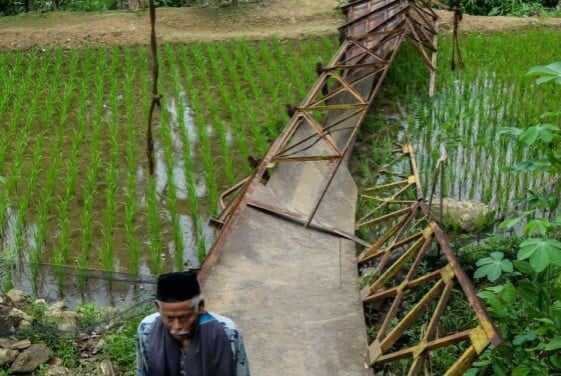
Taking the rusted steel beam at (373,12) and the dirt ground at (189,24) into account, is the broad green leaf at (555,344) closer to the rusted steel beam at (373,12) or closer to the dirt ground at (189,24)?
the rusted steel beam at (373,12)

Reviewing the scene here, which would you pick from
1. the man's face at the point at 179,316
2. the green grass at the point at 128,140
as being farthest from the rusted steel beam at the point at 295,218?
the man's face at the point at 179,316

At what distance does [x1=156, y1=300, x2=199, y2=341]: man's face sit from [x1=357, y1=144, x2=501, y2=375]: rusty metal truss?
57.3 inches

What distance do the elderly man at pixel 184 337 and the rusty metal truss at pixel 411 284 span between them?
1.31 m

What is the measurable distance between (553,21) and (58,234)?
9.27 metres

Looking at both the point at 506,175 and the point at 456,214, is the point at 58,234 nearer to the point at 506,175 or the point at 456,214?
the point at 456,214

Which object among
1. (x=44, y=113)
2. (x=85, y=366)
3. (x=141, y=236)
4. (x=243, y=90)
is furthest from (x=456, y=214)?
(x=44, y=113)

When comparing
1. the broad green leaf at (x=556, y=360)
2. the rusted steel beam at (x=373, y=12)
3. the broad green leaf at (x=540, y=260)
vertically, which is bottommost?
the broad green leaf at (x=556, y=360)

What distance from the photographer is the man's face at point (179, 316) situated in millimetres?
2324

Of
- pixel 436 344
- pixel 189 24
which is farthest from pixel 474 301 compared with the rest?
pixel 189 24

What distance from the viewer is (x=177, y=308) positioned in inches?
91.4

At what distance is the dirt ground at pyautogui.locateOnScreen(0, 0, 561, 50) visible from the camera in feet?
36.9

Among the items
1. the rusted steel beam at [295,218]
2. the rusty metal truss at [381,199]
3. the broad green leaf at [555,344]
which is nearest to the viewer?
the broad green leaf at [555,344]

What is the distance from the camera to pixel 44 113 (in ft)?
27.2

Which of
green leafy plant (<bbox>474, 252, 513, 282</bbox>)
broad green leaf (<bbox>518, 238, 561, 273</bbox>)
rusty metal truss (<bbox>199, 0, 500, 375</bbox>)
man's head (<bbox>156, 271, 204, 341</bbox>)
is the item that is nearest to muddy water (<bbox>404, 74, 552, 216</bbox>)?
rusty metal truss (<bbox>199, 0, 500, 375</bbox>)
